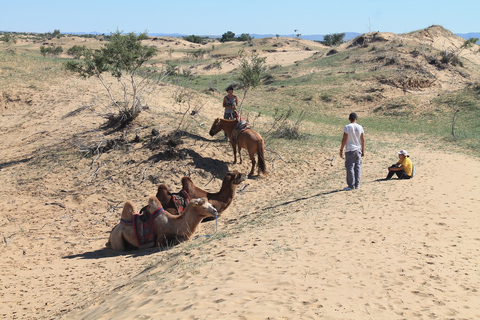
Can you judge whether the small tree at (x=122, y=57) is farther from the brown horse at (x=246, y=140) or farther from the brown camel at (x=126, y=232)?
the brown camel at (x=126, y=232)

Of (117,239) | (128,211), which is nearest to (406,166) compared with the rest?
(128,211)

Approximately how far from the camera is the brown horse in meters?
11.8

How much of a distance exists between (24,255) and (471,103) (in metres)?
22.1

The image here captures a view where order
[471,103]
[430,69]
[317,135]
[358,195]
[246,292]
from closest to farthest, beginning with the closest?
[246,292]
[358,195]
[317,135]
[471,103]
[430,69]

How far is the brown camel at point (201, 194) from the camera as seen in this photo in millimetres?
8352

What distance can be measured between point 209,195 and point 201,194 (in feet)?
0.66

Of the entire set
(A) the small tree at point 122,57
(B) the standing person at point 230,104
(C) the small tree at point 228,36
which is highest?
(C) the small tree at point 228,36

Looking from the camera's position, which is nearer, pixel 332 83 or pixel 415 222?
pixel 415 222

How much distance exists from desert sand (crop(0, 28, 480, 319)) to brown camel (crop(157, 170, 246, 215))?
0.49m

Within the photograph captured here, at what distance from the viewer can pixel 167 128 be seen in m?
13.5

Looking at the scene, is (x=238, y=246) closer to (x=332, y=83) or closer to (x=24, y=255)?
(x=24, y=255)

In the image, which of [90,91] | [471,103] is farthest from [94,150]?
[471,103]

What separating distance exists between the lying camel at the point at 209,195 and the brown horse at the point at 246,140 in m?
3.02

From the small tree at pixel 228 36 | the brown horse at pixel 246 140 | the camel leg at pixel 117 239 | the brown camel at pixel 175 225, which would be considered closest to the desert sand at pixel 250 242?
the camel leg at pixel 117 239
